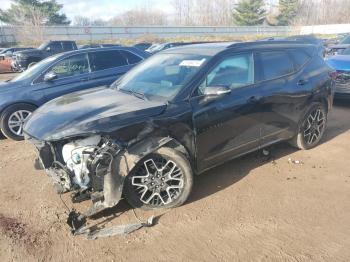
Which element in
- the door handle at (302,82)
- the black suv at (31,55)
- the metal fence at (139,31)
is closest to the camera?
the door handle at (302,82)

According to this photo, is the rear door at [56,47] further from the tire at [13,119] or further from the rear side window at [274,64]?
the rear side window at [274,64]

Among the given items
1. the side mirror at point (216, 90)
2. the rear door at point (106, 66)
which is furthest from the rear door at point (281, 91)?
the rear door at point (106, 66)

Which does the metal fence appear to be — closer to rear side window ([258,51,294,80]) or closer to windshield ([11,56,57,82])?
windshield ([11,56,57,82])

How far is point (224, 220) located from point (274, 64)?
235 cm

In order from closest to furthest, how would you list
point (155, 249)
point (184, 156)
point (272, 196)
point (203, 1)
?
point (155, 249)
point (184, 156)
point (272, 196)
point (203, 1)

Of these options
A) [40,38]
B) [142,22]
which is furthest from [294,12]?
[40,38]

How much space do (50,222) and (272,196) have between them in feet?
8.44

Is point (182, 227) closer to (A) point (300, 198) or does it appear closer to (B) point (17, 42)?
(A) point (300, 198)

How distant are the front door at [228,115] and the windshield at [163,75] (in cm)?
24

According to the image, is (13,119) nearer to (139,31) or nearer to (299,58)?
(299,58)

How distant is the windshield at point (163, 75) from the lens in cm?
406

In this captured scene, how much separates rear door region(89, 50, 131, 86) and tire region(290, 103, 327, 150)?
426cm

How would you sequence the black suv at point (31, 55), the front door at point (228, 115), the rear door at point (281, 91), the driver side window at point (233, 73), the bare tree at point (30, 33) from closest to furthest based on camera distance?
1. the front door at point (228, 115)
2. the driver side window at point (233, 73)
3. the rear door at point (281, 91)
4. the black suv at point (31, 55)
5. the bare tree at point (30, 33)

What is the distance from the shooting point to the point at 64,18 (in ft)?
189
